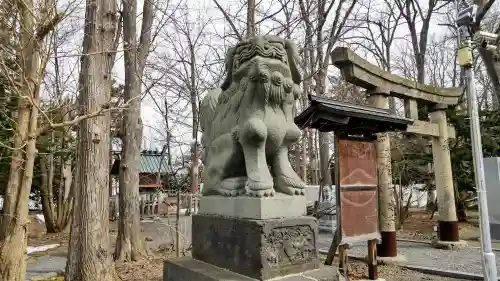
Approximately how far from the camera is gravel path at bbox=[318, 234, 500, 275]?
714cm

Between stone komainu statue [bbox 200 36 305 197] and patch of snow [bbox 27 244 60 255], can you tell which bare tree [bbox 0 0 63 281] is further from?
patch of snow [bbox 27 244 60 255]

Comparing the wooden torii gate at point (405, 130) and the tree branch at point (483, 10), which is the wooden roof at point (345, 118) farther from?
the tree branch at point (483, 10)

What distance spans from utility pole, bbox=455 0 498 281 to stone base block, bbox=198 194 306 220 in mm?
3567

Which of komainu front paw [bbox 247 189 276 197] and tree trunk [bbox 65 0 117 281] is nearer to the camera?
komainu front paw [bbox 247 189 276 197]

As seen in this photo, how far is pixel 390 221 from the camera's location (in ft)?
24.0

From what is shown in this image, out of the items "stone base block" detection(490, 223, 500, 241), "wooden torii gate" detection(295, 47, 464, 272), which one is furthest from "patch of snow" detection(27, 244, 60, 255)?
"stone base block" detection(490, 223, 500, 241)

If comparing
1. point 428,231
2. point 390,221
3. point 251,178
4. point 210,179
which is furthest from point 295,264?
point 428,231

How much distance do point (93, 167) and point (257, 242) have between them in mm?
3809

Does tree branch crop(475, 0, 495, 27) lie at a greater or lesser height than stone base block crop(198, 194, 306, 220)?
greater

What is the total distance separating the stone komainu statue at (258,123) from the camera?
10.7 feet

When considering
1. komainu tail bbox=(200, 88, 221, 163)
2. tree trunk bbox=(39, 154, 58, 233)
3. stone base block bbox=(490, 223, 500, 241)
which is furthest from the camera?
tree trunk bbox=(39, 154, 58, 233)

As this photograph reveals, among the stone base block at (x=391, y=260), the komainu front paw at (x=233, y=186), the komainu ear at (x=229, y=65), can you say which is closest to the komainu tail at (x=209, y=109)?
the komainu ear at (x=229, y=65)

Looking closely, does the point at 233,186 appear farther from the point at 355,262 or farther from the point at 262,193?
the point at 355,262

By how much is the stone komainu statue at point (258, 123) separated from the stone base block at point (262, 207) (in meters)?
0.07
